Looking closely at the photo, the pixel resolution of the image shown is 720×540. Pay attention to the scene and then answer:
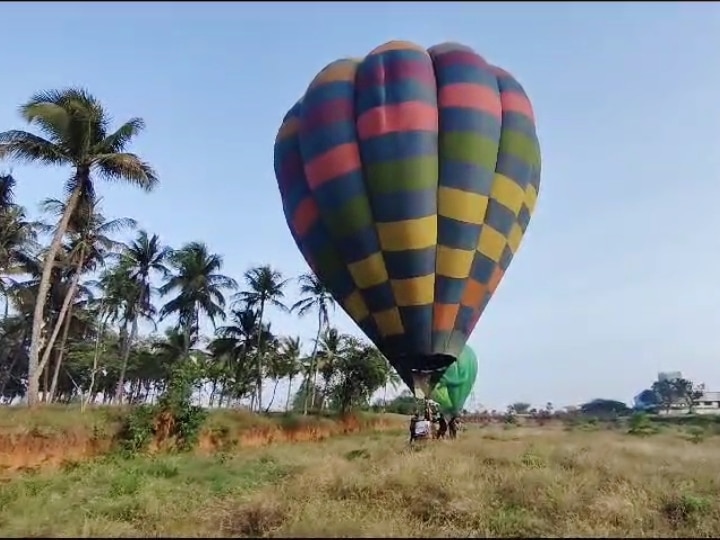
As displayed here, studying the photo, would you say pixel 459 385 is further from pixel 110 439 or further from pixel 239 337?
pixel 239 337

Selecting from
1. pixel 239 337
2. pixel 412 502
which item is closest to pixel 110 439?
pixel 412 502

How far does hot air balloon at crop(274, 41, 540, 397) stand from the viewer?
13945 millimetres

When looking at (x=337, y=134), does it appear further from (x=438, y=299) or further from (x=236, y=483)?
(x=236, y=483)

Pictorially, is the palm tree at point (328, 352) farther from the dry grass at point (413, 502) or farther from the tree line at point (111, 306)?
the dry grass at point (413, 502)

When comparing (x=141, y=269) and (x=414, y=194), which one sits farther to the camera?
(x=141, y=269)

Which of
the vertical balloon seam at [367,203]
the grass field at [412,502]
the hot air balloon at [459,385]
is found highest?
the vertical balloon seam at [367,203]

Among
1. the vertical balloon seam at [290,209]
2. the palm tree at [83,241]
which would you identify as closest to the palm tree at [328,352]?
the palm tree at [83,241]

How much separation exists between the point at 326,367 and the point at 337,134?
31.7m

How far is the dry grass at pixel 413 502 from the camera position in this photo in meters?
7.34

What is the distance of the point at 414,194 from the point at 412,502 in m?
7.22

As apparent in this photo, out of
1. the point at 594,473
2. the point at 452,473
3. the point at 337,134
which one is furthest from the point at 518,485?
the point at 337,134

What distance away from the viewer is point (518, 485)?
9.02 m

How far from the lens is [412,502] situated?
859 centimetres

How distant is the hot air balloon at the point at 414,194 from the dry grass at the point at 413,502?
332 centimetres
